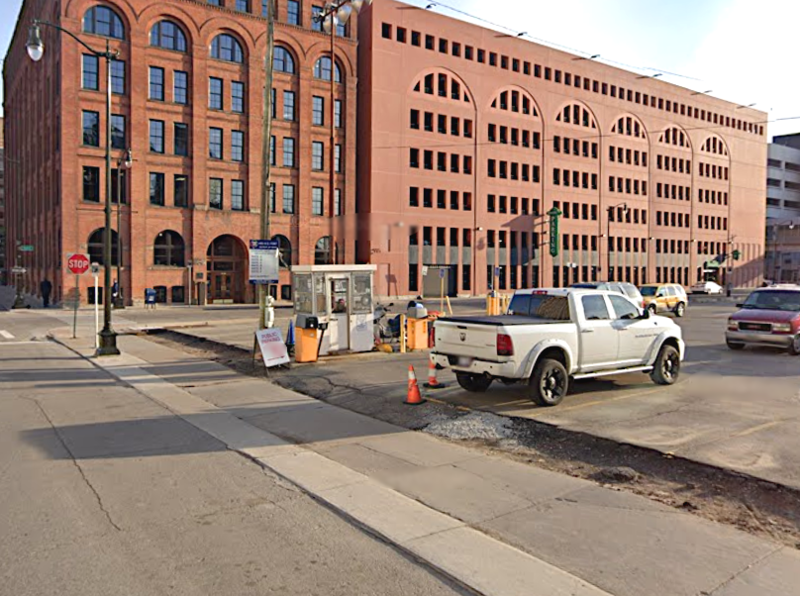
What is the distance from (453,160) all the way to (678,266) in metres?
37.4

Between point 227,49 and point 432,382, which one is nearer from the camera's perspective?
point 432,382

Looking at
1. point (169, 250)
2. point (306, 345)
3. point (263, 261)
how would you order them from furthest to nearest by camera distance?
point (169, 250)
point (306, 345)
point (263, 261)

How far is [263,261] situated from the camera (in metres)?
15.0

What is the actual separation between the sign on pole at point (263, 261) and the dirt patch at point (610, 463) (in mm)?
3731

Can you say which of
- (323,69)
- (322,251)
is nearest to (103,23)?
(323,69)

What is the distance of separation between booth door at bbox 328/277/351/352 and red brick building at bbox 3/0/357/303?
71.5 ft

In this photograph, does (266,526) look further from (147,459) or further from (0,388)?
(0,388)

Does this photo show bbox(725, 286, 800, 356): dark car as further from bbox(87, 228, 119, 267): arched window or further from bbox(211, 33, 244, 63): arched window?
bbox(211, 33, 244, 63): arched window

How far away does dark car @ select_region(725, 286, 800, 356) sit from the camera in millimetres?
17094

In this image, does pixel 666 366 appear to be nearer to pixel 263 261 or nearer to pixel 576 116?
pixel 263 261

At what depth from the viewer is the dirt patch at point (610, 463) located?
609 cm

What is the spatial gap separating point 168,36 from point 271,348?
127 feet

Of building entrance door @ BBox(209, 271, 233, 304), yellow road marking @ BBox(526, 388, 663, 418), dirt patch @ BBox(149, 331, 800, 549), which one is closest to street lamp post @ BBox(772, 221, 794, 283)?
building entrance door @ BBox(209, 271, 233, 304)

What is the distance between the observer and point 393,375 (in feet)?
46.6
